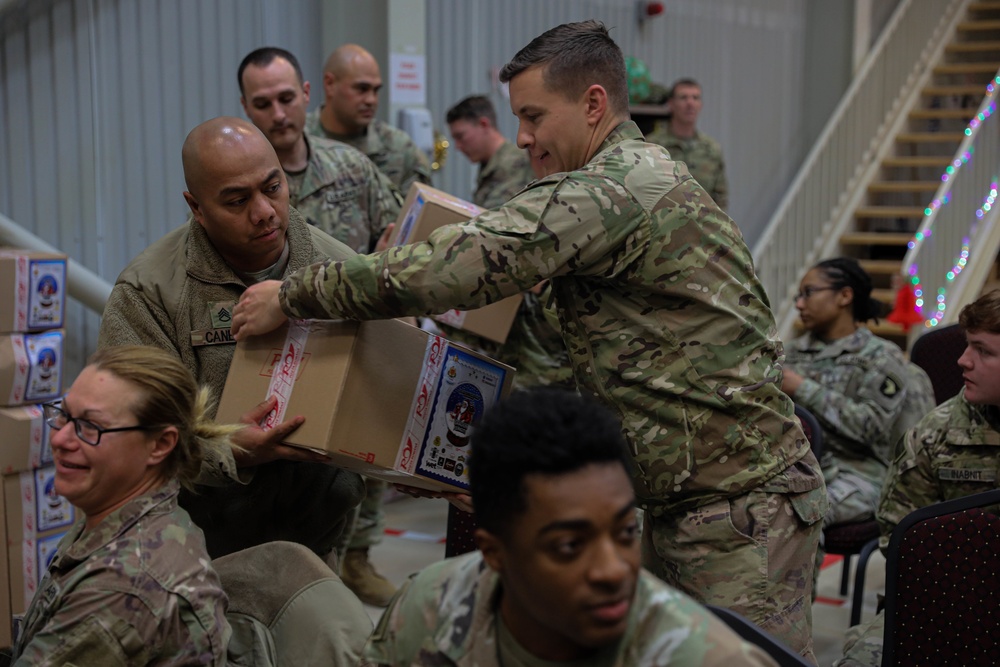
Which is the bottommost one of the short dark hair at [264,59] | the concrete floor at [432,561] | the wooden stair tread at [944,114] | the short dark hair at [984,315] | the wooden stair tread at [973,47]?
the concrete floor at [432,561]

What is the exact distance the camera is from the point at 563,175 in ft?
5.81

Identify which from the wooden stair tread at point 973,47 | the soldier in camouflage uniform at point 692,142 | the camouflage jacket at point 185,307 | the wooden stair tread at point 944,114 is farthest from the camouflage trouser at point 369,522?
the wooden stair tread at point 973,47

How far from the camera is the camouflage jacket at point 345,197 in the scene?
3.64 metres

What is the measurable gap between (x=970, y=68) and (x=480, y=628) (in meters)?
9.18

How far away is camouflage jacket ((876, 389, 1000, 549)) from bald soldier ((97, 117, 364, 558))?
1393 mm

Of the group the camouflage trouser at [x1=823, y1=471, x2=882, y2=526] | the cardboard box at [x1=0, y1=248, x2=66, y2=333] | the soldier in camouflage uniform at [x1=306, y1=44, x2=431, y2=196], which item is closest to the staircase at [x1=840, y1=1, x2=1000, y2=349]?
the soldier in camouflage uniform at [x1=306, y1=44, x2=431, y2=196]

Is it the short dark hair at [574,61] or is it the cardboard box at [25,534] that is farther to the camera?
the cardboard box at [25,534]

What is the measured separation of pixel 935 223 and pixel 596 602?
6.25m

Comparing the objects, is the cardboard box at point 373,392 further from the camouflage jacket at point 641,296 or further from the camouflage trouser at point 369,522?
the camouflage trouser at point 369,522

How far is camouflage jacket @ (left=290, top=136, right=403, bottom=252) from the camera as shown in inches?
143

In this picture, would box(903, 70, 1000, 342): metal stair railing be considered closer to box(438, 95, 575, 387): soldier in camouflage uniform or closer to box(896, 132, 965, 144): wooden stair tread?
box(896, 132, 965, 144): wooden stair tread

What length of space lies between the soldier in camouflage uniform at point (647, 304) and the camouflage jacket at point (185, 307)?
17 centimetres

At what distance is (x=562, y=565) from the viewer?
1184 millimetres

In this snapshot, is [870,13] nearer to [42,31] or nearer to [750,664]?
[42,31]
